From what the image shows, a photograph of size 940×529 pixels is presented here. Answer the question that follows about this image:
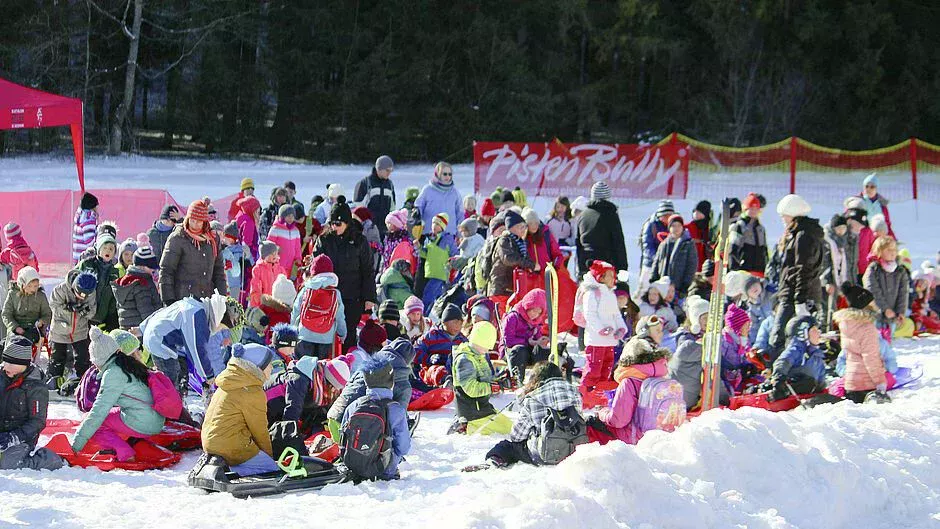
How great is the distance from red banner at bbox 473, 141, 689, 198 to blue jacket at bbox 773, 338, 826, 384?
10.7 metres

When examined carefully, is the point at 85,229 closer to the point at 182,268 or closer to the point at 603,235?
the point at 182,268

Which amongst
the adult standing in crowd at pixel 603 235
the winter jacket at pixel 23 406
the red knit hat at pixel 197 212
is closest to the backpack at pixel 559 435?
the winter jacket at pixel 23 406

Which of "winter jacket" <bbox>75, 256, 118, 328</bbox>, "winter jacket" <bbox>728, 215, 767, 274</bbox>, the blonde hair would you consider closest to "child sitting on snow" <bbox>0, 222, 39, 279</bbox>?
"winter jacket" <bbox>75, 256, 118, 328</bbox>

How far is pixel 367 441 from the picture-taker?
684 centimetres

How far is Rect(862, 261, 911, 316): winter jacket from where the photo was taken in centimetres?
1183

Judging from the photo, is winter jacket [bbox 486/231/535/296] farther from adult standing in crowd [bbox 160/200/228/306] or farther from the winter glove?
the winter glove

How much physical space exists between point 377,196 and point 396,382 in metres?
6.75

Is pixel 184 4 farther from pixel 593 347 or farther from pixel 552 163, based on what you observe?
pixel 593 347

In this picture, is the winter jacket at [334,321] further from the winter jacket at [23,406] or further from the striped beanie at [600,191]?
the striped beanie at [600,191]

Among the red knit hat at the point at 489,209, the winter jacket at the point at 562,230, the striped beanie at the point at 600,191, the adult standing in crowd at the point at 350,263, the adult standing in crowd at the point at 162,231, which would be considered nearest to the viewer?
the adult standing in crowd at the point at 350,263

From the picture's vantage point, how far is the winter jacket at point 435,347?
992cm

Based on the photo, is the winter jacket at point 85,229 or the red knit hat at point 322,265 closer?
the red knit hat at point 322,265

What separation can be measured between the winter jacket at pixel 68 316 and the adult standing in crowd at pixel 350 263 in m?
2.04

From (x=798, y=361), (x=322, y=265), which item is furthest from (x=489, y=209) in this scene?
(x=798, y=361)
